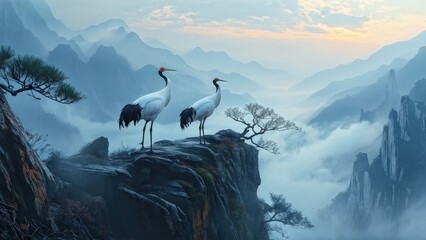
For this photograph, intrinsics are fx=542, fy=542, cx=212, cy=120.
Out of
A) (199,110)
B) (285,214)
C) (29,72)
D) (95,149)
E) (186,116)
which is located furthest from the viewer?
(285,214)

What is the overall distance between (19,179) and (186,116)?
11.4 meters

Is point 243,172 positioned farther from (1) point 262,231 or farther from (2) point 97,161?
(2) point 97,161

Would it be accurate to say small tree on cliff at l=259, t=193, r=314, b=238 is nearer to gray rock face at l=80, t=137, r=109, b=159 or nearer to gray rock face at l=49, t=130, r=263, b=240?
gray rock face at l=49, t=130, r=263, b=240

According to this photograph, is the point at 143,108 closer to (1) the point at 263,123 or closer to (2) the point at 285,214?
(1) the point at 263,123

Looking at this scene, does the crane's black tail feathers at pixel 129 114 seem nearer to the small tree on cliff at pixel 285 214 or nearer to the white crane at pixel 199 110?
the white crane at pixel 199 110

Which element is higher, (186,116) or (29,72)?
(186,116)

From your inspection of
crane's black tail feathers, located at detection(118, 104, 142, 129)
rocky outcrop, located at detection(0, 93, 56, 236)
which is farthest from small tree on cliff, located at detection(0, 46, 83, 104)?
crane's black tail feathers, located at detection(118, 104, 142, 129)

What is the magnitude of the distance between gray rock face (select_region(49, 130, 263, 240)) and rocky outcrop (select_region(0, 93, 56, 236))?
3.79 meters

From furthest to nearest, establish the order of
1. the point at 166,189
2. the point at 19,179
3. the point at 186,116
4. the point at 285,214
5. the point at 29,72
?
the point at 285,214, the point at 186,116, the point at 166,189, the point at 29,72, the point at 19,179

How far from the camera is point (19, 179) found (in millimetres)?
15984

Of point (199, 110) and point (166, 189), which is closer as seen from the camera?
point (166, 189)

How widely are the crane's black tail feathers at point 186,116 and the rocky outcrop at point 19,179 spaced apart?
9.87 m

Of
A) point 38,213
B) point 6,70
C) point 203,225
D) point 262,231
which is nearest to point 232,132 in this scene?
point 262,231

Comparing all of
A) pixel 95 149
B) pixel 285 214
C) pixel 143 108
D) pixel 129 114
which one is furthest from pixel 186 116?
pixel 285 214
